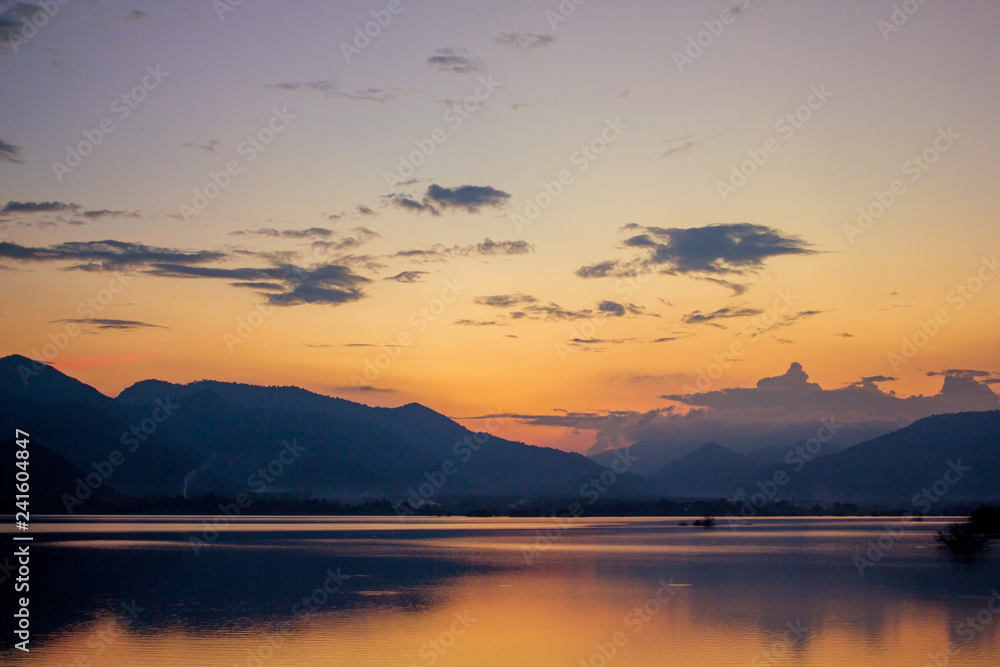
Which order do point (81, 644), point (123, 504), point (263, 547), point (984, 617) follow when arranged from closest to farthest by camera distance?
point (81, 644)
point (984, 617)
point (263, 547)
point (123, 504)

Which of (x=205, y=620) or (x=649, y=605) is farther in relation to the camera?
(x=649, y=605)

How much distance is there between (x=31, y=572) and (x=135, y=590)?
9.36 metres

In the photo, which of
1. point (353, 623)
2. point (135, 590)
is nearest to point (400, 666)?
point (353, 623)

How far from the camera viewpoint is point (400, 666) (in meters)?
21.6

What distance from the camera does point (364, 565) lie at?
2002 inches

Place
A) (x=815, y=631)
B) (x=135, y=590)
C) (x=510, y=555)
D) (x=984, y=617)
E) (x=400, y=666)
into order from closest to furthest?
(x=400, y=666)
(x=815, y=631)
(x=984, y=617)
(x=135, y=590)
(x=510, y=555)

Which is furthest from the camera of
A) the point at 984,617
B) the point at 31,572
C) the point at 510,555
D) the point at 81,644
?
the point at 510,555

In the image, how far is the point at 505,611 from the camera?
31.7 m

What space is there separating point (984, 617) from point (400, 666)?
67.2 feet

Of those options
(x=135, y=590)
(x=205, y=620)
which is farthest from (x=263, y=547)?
(x=205, y=620)

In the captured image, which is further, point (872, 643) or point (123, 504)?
point (123, 504)

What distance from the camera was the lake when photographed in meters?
23.4

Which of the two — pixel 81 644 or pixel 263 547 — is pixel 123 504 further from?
pixel 81 644

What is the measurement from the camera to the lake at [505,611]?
23.4 m
